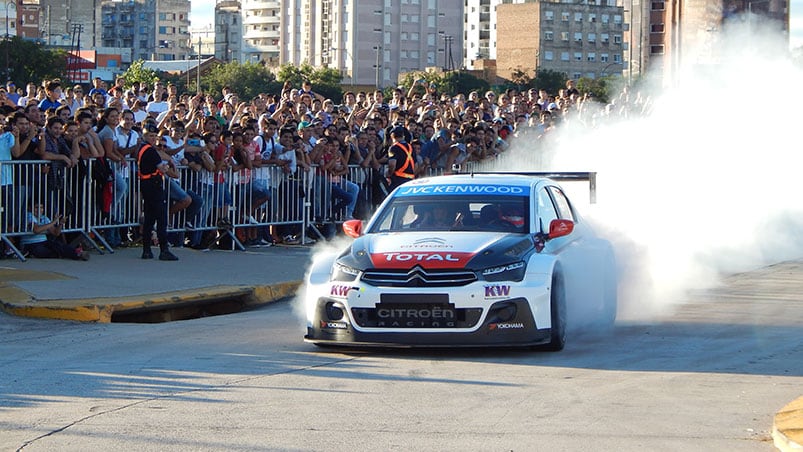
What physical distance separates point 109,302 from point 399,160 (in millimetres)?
9379

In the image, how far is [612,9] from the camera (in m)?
191

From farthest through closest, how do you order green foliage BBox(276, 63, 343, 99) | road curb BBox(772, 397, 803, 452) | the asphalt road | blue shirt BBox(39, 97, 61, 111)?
green foliage BBox(276, 63, 343, 99) < blue shirt BBox(39, 97, 61, 111) < the asphalt road < road curb BBox(772, 397, 803, 452)

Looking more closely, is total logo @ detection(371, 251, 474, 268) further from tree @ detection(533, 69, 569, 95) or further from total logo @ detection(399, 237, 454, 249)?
tree @ detection(533, 69, 569, 95)

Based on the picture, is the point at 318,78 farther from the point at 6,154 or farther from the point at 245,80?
the point at 6,154

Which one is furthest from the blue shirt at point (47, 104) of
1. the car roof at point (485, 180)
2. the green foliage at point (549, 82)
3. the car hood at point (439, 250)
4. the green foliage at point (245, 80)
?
the green foliage at point (245, 80)

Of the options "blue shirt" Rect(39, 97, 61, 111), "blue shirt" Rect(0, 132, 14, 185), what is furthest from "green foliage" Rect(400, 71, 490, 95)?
"blue shirt" Rect(0, 132, 14, 185)

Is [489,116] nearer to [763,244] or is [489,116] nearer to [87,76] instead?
[763,244]

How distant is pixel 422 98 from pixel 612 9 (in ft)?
548

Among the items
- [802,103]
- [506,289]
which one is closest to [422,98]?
[802,103]

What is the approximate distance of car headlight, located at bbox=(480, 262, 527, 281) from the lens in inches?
400

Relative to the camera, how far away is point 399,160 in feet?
71.1

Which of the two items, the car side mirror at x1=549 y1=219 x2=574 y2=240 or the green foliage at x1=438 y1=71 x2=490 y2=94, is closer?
the car side mirror at x1=549 y1=219 x2=574 y2=240

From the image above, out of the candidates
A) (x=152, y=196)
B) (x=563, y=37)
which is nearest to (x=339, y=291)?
(x=152, y=196)

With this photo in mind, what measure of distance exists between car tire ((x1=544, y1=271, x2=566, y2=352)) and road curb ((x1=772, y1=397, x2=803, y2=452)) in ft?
8.71
